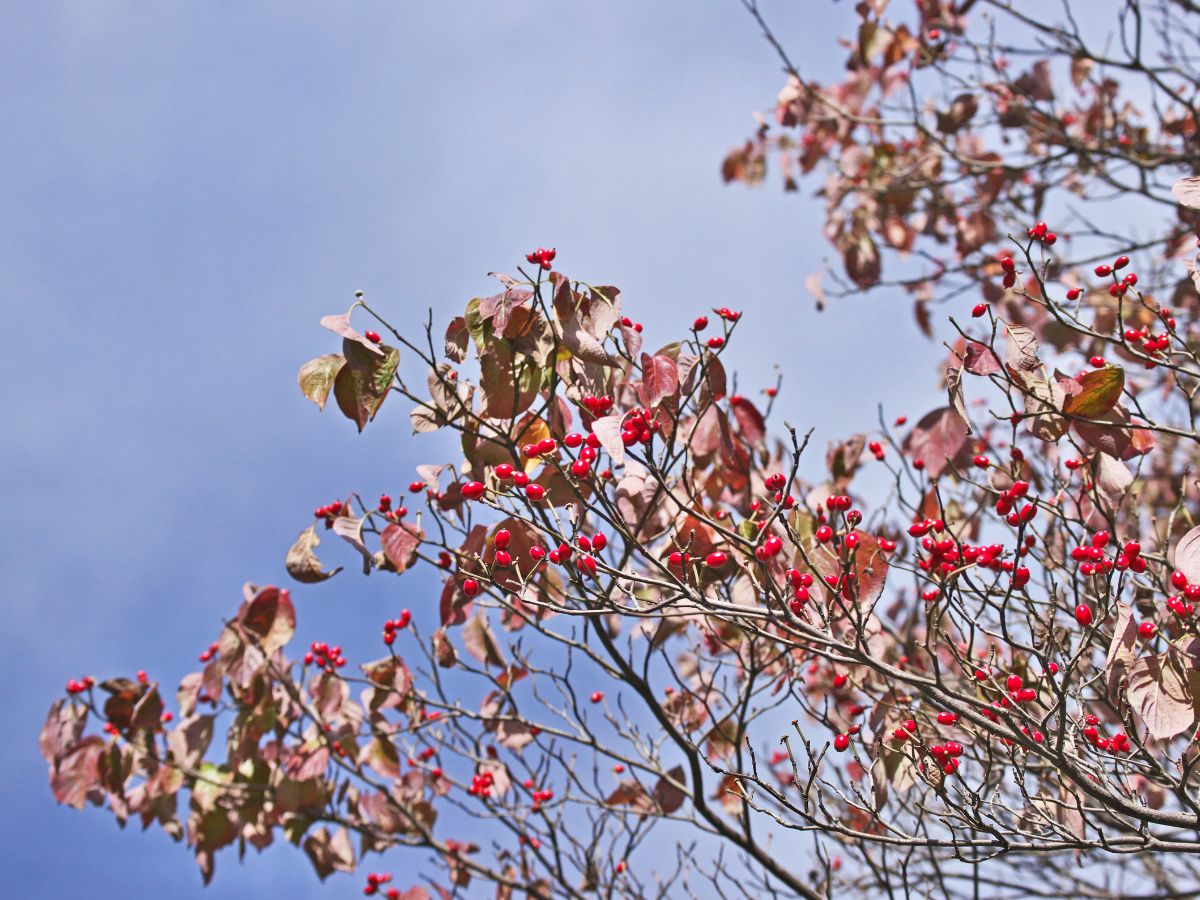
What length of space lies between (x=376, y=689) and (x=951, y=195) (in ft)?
13.3

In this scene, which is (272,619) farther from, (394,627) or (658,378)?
(658,378)

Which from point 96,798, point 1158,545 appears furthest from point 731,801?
point 96,798

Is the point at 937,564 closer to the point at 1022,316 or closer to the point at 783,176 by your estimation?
the point at 1022,316

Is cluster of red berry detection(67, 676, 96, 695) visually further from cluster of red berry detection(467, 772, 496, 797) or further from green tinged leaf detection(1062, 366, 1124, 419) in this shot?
green tinged leaf detection(1062, 366, 1124, 419)

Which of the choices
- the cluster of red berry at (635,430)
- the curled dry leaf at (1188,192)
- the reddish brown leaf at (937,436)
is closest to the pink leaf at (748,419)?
the reddish brown leaf at (937,436)

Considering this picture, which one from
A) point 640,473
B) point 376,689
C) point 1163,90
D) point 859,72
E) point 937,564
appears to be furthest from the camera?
point 859,72

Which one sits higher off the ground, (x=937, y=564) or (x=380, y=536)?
(x=380, y=536)

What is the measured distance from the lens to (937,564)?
7.38 feet

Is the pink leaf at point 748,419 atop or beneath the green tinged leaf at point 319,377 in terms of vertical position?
atop

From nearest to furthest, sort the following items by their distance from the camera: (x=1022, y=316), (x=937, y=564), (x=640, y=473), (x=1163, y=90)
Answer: (x=937, y=564)
(x=640, y=473)
(x=1163, y=90)
(x=1022, y=316)

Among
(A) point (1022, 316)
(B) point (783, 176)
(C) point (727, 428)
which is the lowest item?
(C) point (727, 428)

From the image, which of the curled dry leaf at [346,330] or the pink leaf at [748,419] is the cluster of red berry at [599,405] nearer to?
the curled dry leaf at [346,330]

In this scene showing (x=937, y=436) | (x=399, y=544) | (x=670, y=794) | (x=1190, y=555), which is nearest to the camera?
(x=1190, y=555)

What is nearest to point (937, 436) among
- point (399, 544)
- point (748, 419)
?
point (748, 419)
